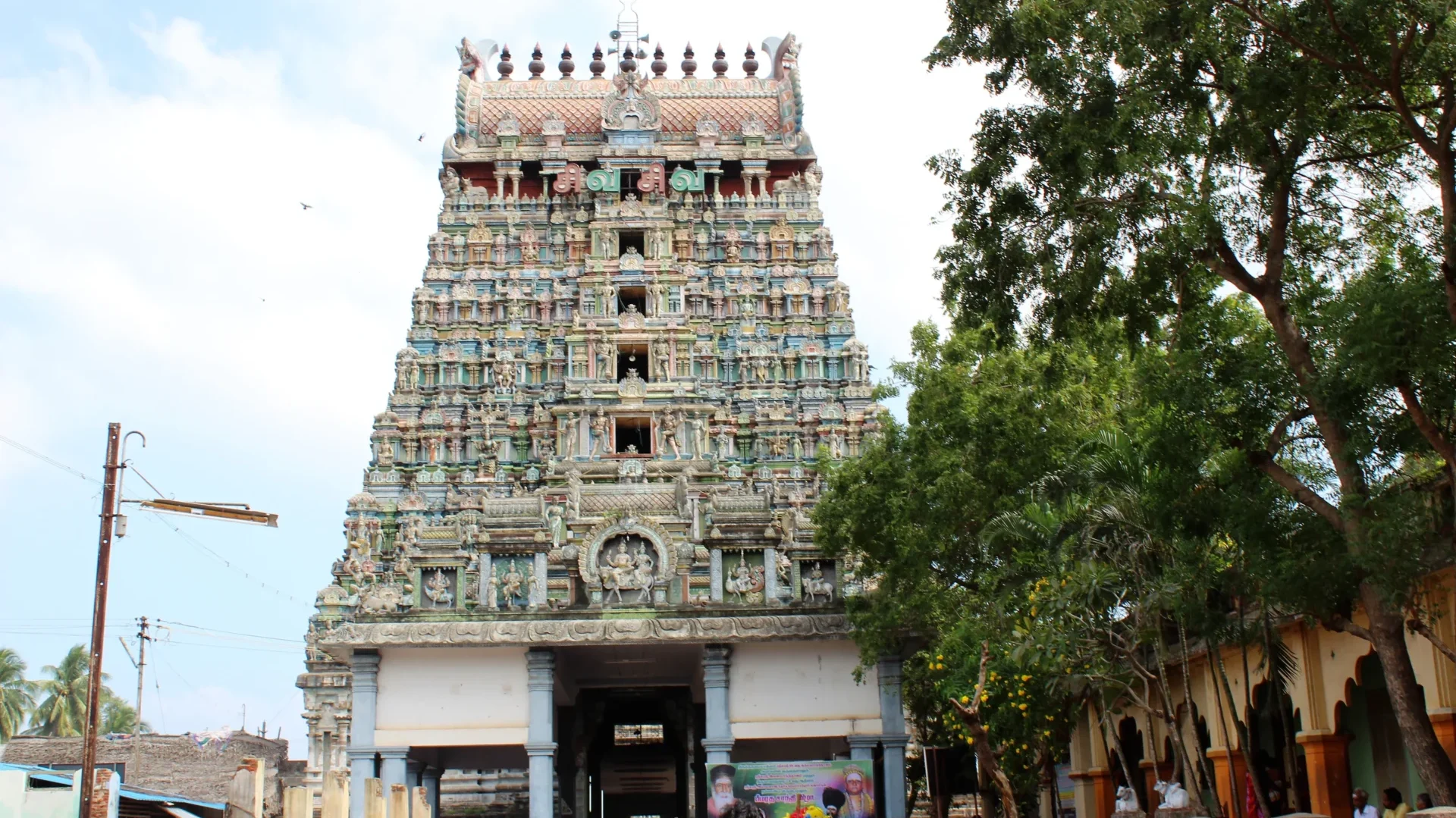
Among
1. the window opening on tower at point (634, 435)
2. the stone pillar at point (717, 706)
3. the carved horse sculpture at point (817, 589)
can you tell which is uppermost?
the window opening on tower at point (634, 435)

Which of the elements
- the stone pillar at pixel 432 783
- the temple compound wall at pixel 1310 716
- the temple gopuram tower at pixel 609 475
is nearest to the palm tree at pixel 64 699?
the temple gopuram tower at pixel 609 475

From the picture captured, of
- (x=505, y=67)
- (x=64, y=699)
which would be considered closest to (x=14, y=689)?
(x=64, y=699)

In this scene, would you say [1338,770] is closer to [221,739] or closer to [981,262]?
[981,262]

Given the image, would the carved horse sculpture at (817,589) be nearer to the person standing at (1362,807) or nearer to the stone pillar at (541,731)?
the stone pillar at (541,731)

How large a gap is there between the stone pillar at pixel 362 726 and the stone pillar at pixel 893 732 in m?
9.36

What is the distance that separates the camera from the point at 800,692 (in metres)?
27.9

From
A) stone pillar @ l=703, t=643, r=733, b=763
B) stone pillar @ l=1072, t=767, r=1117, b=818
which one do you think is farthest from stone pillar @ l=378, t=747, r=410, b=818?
stone pillar @ l=1072, t=767, r=1117, b=818

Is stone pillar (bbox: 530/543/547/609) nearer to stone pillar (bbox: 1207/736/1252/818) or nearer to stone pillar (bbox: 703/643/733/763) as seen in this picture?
stone pillar (bbox: 703/643/733/763)

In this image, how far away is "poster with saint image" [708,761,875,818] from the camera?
24797 millimetres

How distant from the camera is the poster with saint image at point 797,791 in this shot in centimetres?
2480

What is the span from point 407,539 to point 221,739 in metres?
8.49

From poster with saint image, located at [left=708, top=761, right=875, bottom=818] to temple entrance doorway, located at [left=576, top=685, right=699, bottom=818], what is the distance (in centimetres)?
1167

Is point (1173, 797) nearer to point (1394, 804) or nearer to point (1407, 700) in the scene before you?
point (1394, 804)

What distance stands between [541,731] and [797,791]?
206 inches
